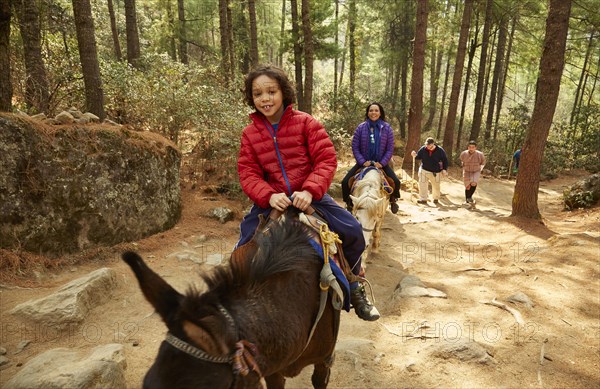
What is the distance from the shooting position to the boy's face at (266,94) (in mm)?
3023

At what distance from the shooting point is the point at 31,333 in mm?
4027

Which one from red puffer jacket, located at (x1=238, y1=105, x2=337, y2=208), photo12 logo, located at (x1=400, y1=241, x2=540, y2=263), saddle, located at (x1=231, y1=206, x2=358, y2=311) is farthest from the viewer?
photo12 logo, located at (x1=400, y1=241, x2=540, y2=263)

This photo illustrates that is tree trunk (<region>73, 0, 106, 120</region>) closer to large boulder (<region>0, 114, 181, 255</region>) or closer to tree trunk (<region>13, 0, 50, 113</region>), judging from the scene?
tree trunk (<region>13, 0, 50, 113</region>)

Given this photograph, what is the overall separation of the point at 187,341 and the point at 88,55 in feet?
26.2

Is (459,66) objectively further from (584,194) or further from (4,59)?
(4,59)

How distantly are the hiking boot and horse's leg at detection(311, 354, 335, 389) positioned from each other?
18.2 inches

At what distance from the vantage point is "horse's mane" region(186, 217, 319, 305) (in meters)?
1.68

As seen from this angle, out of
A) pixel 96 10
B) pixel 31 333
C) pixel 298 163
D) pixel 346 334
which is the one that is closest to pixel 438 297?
pixel 346 334

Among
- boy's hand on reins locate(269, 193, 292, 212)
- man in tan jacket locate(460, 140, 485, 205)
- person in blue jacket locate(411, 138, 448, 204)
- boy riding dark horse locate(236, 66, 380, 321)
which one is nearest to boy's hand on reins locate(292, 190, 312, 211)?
boy's hand on reins locate(269, 193, 292, 212)

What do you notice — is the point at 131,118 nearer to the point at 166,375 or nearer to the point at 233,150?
the point at 233,150

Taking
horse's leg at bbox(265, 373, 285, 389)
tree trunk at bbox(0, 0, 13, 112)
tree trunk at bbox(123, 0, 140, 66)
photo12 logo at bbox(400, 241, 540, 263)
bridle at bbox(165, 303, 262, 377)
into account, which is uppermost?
tree trunk at bbox(123, 0, 140, 66)

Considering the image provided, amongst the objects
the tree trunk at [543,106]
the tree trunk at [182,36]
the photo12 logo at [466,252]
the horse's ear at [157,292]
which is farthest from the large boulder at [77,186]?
the tree trunk at [182,36]

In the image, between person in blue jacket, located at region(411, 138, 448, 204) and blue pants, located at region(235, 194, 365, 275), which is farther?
person in blue jacket, located at region(411, 138, 448, 204)

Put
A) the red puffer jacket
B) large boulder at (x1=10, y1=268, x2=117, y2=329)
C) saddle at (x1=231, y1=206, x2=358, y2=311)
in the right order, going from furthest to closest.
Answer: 1. large boulder at (x1=10, y1=268, x2=117, y2=329)
2. the red puffer jacket
3. saddle at (x1=231, y1=206, x2=358, y2=311)
